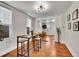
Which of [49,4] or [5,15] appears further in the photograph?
[5,15]

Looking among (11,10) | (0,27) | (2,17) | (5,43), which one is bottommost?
(5,43)

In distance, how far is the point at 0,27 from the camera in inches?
165

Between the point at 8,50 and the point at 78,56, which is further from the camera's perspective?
the point at 8,50

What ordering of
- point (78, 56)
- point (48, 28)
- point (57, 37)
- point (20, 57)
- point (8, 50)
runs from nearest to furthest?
point (78, 56)
point (20, 57)
point (8, 50)
point (57, 37)
point (48, 28)

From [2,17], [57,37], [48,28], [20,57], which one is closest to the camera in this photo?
[20,57]

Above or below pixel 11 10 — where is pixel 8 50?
below

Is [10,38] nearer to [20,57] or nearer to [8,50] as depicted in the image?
[8,50]

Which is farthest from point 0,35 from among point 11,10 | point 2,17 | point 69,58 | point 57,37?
point 57,37

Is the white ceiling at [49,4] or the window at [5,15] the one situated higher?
the white ceiling at [49,4]

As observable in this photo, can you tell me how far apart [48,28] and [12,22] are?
11414 mm

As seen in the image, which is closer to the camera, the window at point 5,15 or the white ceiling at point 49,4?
the white ceiling at point 49,4

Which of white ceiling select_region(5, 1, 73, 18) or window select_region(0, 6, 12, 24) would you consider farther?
window select_region(0, 6, 12, 24)

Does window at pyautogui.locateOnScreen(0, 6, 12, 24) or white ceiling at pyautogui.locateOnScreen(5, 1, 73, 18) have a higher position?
white ceiling at pyautogui.locateOnScreen(5, 1, 73, 18)

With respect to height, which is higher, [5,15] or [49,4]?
[49,4]
